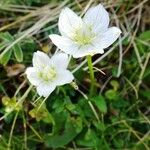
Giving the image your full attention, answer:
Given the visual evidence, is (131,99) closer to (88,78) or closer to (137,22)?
(88,78)

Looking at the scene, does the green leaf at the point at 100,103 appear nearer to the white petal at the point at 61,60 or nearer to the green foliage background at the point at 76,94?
the green foliage background at the point at 76,94

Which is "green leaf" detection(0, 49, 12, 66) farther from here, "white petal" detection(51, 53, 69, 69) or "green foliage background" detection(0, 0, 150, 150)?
"white petal" detection(51, 53, 69, 69)

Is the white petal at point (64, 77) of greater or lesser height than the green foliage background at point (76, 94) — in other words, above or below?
above

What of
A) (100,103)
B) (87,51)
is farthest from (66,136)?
(87,51)

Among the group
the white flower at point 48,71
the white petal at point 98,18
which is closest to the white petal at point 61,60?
the white flower at point 48,71

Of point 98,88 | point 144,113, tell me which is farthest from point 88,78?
point 144,113

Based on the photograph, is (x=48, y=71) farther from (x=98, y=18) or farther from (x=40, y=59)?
(x=98, y=18)

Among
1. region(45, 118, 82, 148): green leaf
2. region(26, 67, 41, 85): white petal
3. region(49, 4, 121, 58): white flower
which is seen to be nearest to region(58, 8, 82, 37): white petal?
region(49, 4, 121, 58): white flower
